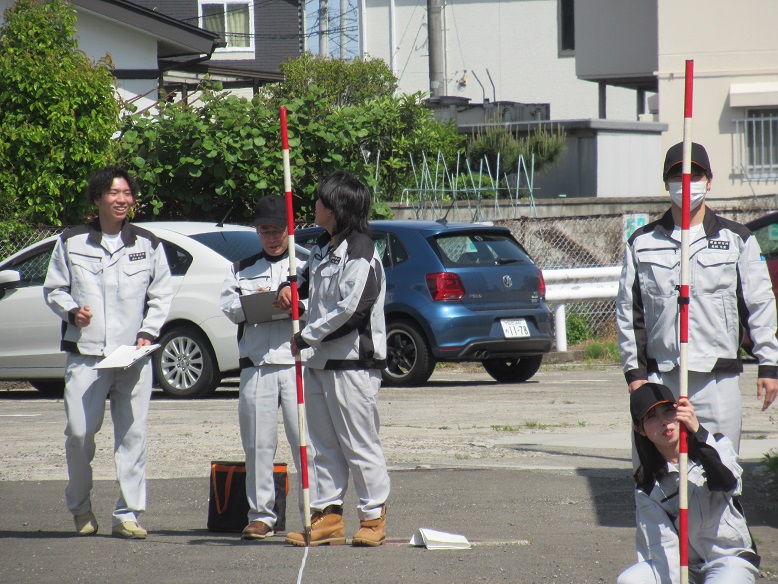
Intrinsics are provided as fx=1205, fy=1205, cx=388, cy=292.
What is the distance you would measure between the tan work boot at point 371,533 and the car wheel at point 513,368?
23.2 feet

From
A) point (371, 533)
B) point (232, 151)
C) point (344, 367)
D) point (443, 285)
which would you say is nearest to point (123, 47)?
point (232, 151)

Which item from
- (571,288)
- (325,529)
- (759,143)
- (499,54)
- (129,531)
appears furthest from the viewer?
(499,54)

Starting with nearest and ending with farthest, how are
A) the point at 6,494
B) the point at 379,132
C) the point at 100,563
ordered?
1. the point at 100,563
2. the point at 6,494
3. the point at 379,132

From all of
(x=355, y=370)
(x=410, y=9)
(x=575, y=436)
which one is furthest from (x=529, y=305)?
A: (x=410, y=9)

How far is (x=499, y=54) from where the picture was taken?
46594mm

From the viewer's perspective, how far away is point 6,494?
743cm

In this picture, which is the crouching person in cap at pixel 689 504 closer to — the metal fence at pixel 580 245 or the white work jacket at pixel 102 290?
the white work jacket at pixel 102 290

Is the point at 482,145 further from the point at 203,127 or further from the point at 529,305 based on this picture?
the point at 529,305

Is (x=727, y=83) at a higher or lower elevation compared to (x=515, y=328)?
higher

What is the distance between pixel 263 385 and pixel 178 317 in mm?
5267

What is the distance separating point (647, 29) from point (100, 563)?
85.0 ft

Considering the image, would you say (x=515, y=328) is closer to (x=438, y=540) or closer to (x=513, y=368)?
(x=513, y=368)

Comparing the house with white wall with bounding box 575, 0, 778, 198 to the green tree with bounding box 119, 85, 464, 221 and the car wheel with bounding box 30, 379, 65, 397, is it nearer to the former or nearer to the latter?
the green tree with bounding box 119, 85, 464, 221

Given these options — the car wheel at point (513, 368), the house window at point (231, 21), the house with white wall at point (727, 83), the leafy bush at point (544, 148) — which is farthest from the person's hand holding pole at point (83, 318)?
the house window at point (231, 21)
